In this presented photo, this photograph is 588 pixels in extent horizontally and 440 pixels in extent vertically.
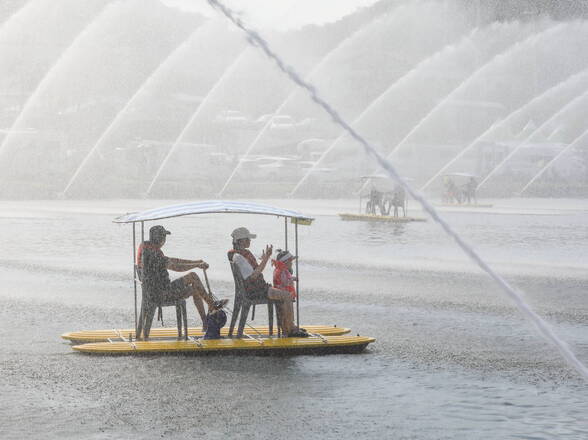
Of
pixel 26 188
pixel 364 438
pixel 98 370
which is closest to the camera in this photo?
pixel 364 438

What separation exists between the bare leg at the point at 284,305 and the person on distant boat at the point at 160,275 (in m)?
0.56

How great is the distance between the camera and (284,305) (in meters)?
11.9

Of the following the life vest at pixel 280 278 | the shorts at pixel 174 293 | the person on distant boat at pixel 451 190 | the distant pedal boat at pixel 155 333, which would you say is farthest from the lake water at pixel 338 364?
the person on distant boat at pixel 451 190

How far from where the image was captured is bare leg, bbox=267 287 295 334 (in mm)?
11812

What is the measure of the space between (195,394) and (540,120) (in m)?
90.7

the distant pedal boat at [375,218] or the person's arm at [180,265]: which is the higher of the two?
the distant pedal boat at [375,218]

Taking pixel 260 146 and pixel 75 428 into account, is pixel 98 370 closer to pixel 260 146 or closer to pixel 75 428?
pixel 75 428

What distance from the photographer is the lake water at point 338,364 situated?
8.73m

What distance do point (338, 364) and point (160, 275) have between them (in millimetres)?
2235

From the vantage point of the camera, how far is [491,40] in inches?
3561

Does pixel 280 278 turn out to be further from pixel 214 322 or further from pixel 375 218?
pixel 375 218

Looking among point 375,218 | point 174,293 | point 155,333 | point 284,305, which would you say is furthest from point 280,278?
point 375,218

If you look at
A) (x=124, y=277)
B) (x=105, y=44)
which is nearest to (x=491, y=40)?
(x=105, y=44)

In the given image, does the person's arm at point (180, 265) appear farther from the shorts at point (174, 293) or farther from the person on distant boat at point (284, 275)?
the person on distant boat at point (284, 275)
